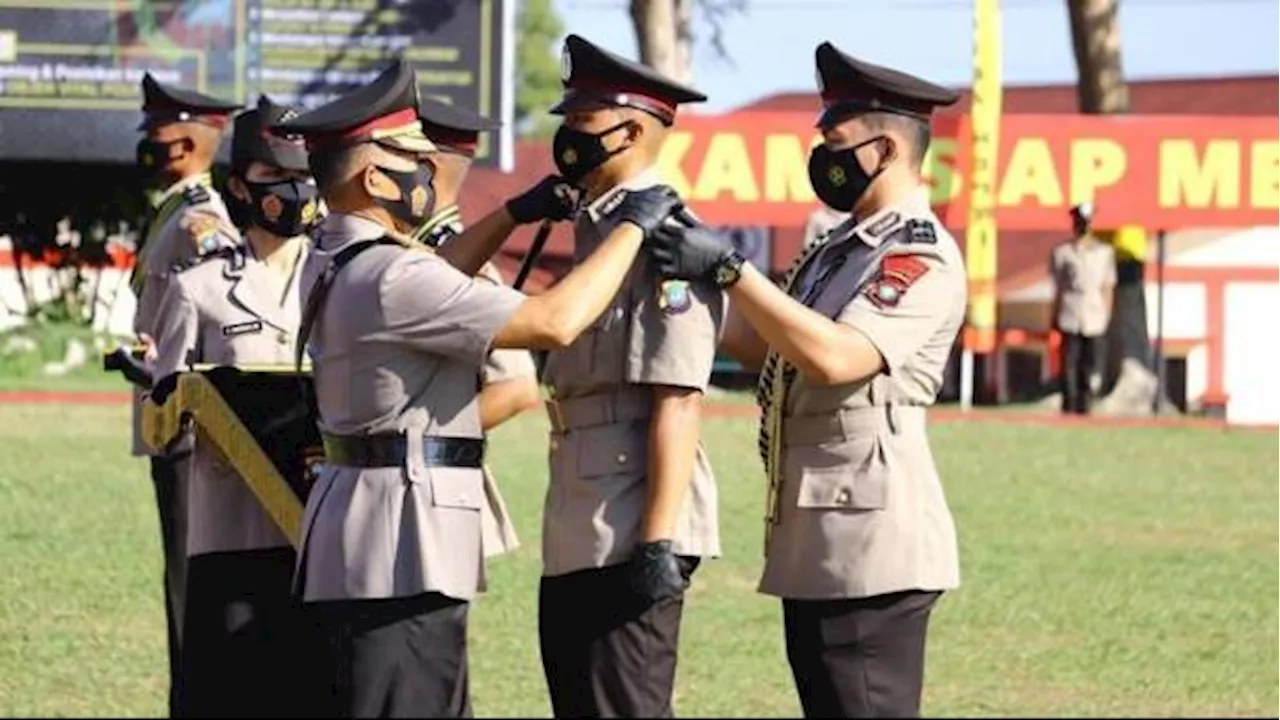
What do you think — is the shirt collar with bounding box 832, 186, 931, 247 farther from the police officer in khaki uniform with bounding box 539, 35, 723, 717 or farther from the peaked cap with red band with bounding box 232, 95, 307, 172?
the peaked cap with red band with bounding box 232, 95, 307, 172

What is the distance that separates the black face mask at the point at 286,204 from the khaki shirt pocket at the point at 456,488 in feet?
7.29

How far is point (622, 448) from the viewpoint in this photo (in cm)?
619

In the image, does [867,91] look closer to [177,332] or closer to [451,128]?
[451,128]

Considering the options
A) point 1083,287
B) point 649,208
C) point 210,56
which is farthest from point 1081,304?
point 649,208

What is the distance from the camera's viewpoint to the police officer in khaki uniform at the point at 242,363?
768 cm

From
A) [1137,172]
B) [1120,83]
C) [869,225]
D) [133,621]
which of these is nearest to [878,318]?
[869,225]

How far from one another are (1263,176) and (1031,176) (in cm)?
197

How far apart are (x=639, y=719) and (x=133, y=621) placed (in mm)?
5186

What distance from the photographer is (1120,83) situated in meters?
27.2

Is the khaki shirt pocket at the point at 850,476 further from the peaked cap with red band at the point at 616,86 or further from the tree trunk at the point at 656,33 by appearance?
the tree trunk at the point at 656,33

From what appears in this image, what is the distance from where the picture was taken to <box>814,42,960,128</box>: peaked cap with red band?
641cm

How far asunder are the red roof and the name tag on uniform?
15198mm

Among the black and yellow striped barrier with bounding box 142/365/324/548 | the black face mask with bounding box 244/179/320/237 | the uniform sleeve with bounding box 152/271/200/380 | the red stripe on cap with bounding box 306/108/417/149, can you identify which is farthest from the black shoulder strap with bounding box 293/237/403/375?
the uniform sleeve with bounding box 152/271/200/380

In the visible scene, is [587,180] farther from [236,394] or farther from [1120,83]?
[1120,83]
